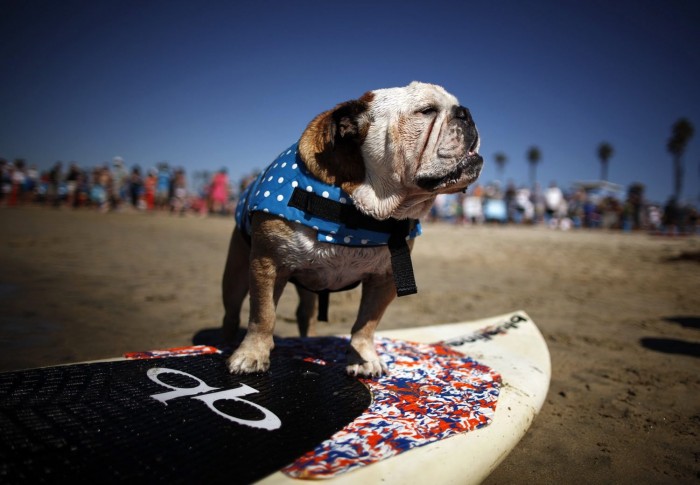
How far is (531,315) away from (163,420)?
14.7ft

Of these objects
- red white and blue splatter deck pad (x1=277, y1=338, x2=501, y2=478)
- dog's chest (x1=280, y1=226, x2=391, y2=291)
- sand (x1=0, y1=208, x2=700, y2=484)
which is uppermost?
dog's chest (x1=280, y1=226, x2=391, y2=291)

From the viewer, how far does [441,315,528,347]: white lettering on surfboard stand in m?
3.20

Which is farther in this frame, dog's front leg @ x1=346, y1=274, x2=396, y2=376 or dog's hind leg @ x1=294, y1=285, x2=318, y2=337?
dog's hind leg @ x1=294, y1=285, x2=318, y2=337

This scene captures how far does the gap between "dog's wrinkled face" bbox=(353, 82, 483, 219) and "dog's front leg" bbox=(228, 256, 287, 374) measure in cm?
62

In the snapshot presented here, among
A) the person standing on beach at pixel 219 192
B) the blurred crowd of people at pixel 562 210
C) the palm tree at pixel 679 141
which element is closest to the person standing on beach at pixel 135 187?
the person standing on beach at pixel 219 192

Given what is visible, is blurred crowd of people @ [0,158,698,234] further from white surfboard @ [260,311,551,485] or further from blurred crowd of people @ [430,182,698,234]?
white surfboard @ [260,311,551,485]

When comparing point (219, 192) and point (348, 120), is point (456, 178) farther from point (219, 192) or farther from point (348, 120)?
point (219, 192)

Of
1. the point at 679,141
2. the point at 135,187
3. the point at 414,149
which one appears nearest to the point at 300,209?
the point at 414,149

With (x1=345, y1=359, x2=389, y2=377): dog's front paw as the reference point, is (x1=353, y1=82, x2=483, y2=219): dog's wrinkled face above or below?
above

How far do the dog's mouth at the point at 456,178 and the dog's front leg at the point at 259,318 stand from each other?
0.90 m

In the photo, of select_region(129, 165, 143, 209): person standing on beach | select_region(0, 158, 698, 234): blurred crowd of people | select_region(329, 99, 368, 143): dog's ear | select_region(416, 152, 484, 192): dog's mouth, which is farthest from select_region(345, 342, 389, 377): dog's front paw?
select_region(129, 165, 143, 209): person standing on beach

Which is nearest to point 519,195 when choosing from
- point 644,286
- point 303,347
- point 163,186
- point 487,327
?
point 644,286

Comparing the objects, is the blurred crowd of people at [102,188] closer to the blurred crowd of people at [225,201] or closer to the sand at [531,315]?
the blurred crowd of people at [225,201]

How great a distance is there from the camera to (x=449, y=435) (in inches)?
64.9
